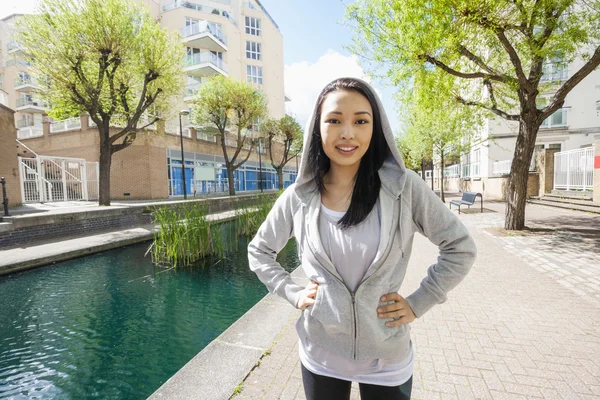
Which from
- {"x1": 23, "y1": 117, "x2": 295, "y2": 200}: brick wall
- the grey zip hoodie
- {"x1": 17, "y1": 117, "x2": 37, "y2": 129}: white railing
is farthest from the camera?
{"x1": 17, "y1": 117, "x2": 37, "y2": 129}: white railing

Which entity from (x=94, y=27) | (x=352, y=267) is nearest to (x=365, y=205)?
(x=352, y=267)

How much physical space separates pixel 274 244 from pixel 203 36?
32642 mm

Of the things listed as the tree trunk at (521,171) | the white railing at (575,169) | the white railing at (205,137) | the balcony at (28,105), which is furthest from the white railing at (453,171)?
the balcony at (28,105)

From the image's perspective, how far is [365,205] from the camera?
1.29 m

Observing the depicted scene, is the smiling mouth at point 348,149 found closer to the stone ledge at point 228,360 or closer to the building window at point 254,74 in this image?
the stone ledge at point 228,360

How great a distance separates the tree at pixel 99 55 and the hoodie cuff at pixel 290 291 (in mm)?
13728

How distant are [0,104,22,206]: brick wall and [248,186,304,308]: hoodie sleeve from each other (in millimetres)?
16427

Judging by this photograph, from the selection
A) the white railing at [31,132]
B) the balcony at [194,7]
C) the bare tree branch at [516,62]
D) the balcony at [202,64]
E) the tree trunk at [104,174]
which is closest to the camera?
the bare tree branch at [516,62]

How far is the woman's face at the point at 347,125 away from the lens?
4.10 feet

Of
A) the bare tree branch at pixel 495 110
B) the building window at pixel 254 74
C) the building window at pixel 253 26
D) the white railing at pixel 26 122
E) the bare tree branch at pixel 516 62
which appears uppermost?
the building window at pixel 253 26

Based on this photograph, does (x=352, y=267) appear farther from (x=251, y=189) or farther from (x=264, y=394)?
(x=251, y=189)

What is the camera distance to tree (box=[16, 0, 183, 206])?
36.8 feet

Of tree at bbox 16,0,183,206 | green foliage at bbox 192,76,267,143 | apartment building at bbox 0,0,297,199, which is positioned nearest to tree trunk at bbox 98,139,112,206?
tree at bbox 16,0,183,206

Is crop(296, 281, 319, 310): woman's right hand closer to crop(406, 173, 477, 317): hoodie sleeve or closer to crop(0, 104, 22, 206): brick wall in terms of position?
crop(406, 173, 477, 317): hoodie sleeve
